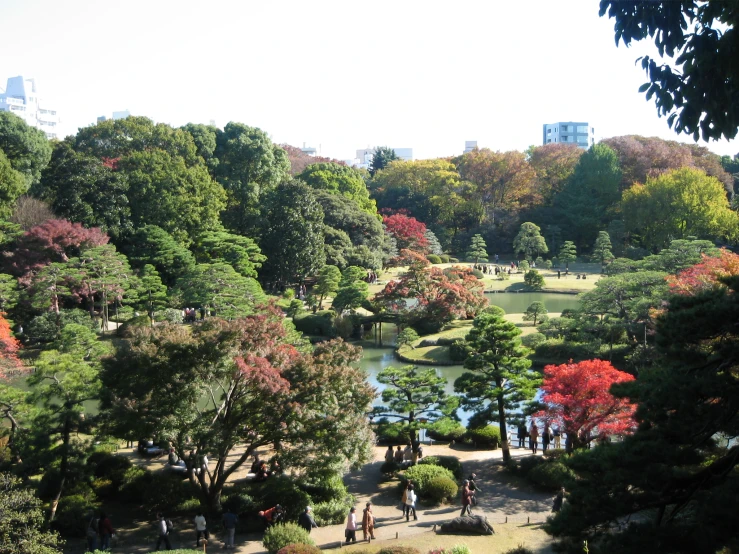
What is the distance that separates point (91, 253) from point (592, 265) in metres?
33.4

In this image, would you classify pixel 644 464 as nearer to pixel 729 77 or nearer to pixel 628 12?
pixel 729 77

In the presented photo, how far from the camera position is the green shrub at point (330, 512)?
1245 cm

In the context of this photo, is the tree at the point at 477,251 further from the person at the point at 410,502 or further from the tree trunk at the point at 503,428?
the person at the point at 410,502

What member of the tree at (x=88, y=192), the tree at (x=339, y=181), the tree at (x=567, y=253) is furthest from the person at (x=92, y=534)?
the tree at (x=567, y=253)

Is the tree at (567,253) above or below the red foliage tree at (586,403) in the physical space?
above

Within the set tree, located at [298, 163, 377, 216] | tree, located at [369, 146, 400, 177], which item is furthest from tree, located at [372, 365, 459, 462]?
tree, located at [369, 146, 400, 177]

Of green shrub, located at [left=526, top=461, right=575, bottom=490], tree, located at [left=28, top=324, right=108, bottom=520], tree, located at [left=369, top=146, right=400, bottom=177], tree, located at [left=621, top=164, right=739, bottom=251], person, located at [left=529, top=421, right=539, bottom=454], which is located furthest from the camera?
tree, located at [left=369, top=146, right=400, bottom=177]

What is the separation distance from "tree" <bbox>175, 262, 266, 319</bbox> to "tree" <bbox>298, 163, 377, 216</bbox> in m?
20.5

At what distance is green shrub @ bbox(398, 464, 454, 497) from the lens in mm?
13492

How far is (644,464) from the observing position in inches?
226

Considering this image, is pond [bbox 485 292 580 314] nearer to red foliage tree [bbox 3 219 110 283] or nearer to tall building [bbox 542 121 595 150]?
red foliage tree [bbox 3 219 110 283]

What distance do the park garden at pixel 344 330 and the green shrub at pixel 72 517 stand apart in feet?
0.12

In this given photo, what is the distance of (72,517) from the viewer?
1209 centimetres

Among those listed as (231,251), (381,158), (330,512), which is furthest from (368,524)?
(381,158)
